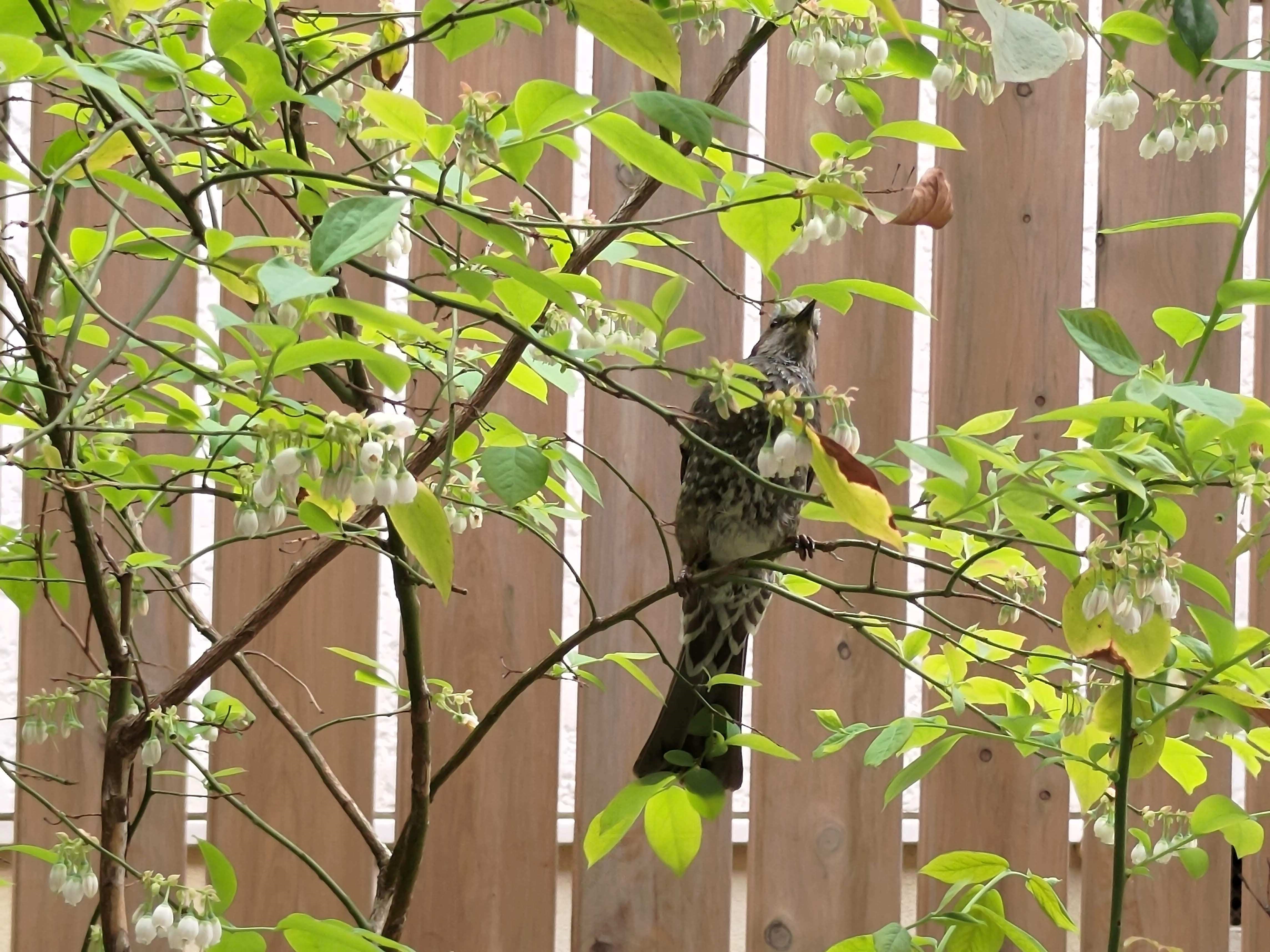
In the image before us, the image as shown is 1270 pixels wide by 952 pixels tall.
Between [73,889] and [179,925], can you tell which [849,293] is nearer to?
[179,925]

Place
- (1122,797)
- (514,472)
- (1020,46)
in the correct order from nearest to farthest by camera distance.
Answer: (1020,46) → (514,472) → (1122,797)

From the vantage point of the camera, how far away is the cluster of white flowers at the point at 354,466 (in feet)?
1.44

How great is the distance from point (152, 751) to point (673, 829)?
0.37m

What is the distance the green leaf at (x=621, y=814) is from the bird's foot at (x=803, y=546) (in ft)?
0.74

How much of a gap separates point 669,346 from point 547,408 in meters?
1.06

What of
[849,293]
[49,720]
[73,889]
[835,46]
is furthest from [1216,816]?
[49,720]

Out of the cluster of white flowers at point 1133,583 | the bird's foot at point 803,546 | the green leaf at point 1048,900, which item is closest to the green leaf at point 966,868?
the green leaf at point 1048,900

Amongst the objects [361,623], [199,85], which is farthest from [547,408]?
[199,85]

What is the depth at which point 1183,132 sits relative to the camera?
2.67 ft

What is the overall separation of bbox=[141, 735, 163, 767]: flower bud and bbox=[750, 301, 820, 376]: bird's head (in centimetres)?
80

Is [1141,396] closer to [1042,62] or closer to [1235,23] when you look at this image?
[1042,62]

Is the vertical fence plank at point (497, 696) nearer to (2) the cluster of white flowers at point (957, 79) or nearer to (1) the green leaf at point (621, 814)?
(1) the green leaf at point (621, 814)

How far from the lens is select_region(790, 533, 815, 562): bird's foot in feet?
3.13

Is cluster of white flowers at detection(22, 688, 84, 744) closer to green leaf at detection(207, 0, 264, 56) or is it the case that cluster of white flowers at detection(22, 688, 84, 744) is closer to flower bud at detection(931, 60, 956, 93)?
green leaf at detection(207, 0, 264, 56)
